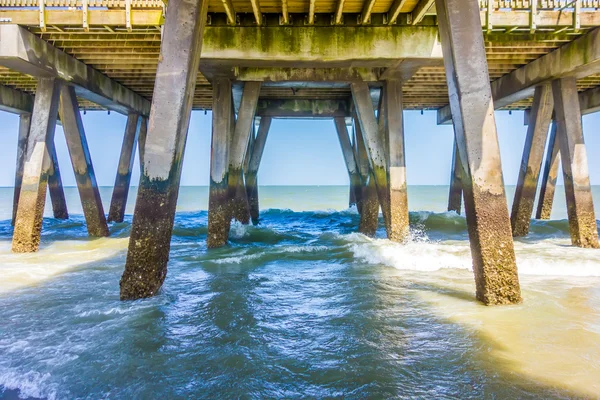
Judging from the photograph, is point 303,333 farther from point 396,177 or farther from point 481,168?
point 396,177

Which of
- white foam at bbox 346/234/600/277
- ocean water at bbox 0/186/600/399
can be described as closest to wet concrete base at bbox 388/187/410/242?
white foam at bbox 346/234/600/277

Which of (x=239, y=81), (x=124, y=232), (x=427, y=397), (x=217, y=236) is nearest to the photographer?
(x=427, y=397)

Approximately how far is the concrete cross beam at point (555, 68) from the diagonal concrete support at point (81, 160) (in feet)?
36.8

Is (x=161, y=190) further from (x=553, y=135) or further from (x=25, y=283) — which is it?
(x=553, y=135)

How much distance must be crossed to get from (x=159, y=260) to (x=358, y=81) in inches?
270

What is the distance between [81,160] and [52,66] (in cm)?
265

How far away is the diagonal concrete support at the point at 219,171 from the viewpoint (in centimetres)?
900

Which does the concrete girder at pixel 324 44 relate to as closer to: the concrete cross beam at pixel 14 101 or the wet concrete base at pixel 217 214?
the wet concrete base at pixel 217 214

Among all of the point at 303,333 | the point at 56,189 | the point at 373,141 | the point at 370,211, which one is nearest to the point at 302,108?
the point at 370,211

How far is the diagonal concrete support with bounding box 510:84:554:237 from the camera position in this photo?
9609 millimetres

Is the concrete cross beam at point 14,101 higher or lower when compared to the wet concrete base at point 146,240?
higher

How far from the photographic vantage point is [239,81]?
9.83 metres

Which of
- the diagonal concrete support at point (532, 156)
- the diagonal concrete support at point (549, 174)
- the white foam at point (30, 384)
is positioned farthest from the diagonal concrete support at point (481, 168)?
the diagonal concrete support at point (549, 174)

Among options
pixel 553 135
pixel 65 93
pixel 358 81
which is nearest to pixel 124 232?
pixel 65 93
